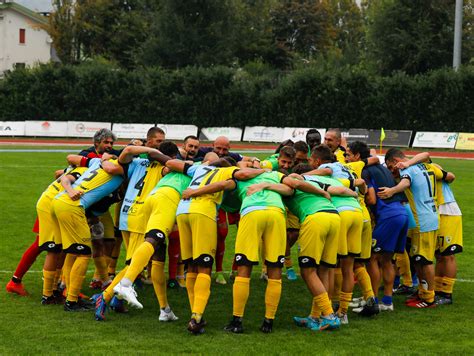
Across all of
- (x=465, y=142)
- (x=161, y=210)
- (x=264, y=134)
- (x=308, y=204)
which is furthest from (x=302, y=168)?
(x=264, y=134)

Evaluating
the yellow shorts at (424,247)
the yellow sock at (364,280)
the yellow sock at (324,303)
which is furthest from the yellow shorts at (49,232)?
the yellow shorts at (424,247)

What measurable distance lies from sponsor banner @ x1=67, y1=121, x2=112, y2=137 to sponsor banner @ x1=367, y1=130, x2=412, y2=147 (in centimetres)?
1503

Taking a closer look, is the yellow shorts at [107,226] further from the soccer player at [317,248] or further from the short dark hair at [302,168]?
the soccer player at [317,248]

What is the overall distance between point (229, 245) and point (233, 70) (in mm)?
32477

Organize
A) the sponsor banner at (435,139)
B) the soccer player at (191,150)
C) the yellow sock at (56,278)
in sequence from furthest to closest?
the sponsor banner at (435,139) < the soccer player at (191,150) < the yellow sock at (56,278)

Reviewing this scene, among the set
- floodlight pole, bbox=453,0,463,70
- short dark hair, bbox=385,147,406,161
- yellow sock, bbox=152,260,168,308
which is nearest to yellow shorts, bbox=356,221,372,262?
short dark hair, bbox=385,147,406,161

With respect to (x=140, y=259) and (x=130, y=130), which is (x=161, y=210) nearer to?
(x=140, y=259)

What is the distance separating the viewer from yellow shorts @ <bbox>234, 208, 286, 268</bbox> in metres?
8.39

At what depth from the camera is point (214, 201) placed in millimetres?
8859

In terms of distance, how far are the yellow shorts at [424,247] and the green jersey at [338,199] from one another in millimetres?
1313

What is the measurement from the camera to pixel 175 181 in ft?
30.5

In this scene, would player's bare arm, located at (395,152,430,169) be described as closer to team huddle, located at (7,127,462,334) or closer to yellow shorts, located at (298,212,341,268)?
team huddle, located at (7,127,462,334)

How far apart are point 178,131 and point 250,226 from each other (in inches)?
1420

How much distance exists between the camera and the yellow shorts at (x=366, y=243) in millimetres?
9414
